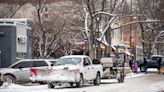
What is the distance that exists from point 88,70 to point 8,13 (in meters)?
37.4

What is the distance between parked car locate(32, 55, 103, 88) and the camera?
27.4 metres

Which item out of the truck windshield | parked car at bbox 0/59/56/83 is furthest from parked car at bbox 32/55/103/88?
parked car at bbox 0/59/56/83

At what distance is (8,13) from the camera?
65125 mm

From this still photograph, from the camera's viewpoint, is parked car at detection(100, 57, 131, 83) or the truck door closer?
the truck door

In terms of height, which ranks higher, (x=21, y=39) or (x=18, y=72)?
(x=21, y=39)

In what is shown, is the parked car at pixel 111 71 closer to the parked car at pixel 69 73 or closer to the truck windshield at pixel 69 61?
the parked car at pixel 69 73

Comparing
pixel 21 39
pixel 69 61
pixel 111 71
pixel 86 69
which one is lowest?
pixel 111 71

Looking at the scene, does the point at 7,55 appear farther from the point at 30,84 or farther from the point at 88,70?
the point at 88,70

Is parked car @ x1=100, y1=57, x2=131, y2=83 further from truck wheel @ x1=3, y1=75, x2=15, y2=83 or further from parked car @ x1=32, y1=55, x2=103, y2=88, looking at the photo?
truck wheel @ x1=3, y1=75, x2=15, y2=83

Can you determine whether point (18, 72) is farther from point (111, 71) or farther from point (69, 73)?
point (111, 71)

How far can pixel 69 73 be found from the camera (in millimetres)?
27375

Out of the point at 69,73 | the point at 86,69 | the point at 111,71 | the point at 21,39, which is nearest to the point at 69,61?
the point at 86,69

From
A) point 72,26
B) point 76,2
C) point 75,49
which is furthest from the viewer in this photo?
point 75,49

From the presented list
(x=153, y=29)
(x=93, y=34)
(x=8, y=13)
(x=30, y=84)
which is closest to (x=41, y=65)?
(x=30, y=84)
